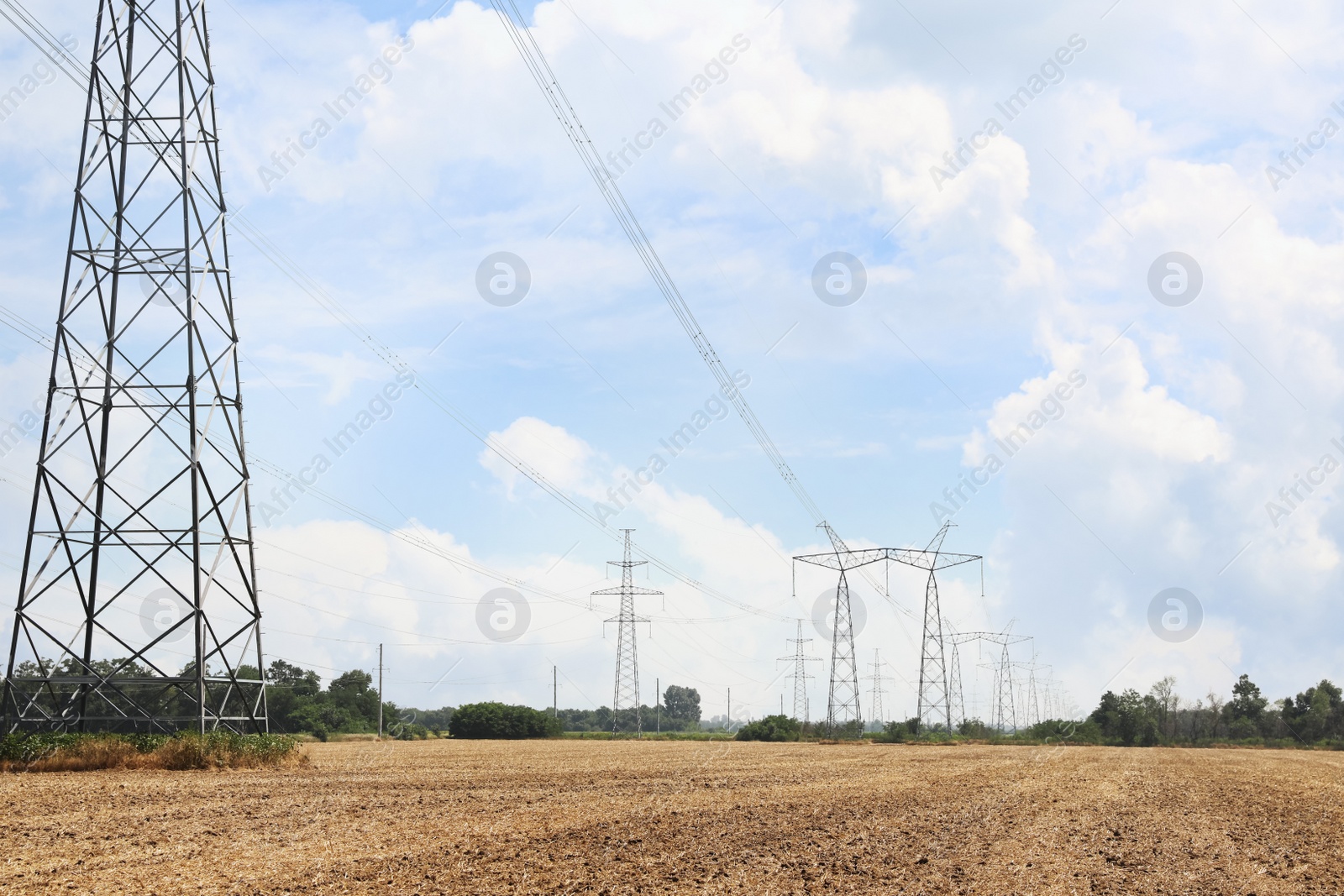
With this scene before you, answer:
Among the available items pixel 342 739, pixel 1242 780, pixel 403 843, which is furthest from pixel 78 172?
pixel 342 739

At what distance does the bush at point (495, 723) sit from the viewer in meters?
79.9

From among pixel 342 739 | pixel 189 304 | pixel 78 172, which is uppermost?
pixel 78 172

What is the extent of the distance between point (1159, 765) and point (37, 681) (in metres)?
41.4

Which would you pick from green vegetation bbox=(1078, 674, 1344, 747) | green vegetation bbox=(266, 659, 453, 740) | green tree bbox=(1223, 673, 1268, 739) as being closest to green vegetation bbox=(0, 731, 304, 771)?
green vegetation bbox=(266, 659, 453, 740)

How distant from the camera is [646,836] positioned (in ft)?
51.0

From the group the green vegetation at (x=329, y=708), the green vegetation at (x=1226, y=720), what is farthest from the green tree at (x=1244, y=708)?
the green vegetation at (x=329, y=708)

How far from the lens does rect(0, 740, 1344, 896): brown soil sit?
466 inches

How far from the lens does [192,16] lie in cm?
2928

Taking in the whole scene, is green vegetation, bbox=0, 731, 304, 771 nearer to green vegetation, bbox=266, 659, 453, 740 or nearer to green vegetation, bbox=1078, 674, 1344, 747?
green vegetation, bbox=266, 659, 453, 740

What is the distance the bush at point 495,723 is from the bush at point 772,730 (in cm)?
1628

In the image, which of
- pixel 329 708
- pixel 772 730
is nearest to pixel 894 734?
pixel 772 730

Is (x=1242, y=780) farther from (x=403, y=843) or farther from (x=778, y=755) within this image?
(x=403, y=843)

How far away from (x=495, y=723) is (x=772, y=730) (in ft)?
69.3

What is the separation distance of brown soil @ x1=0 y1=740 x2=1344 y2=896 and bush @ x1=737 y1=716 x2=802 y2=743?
4721cm
